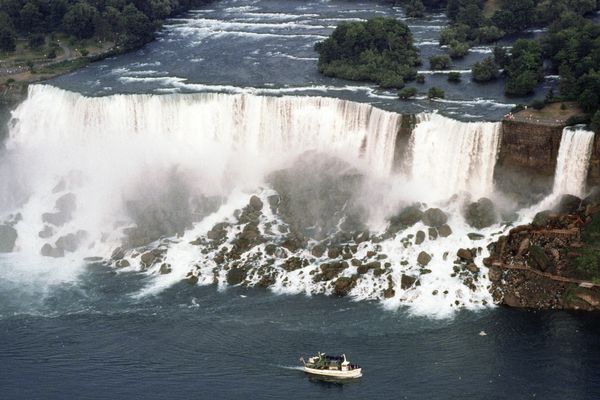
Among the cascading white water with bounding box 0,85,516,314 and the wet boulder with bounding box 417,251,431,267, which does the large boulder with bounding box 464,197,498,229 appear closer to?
the cascading white water with bounding box 0,85,516,314

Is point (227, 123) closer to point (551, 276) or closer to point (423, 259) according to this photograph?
point (423, 259)

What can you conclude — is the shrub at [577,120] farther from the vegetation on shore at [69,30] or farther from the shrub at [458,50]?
the vegetation on shore at [69,30]

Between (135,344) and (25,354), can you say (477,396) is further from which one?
(25,354)

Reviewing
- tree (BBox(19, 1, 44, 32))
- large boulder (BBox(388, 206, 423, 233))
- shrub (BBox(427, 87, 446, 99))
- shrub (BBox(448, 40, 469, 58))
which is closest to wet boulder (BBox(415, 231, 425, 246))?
large boulder (BBox(388, 206, 423, 233))

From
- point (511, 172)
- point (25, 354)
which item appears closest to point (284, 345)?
point (25, 354)

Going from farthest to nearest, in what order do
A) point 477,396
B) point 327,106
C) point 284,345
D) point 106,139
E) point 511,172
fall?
point 106,139
point 327,106
point 511,172
point 284,345
point 477,396

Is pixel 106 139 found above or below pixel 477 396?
above
